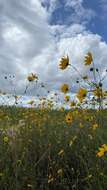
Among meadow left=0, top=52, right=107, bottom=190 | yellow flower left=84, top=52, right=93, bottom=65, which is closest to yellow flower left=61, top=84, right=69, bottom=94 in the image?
meadow left=0, top=52, right=107, bottom=190

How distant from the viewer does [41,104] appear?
8.84m

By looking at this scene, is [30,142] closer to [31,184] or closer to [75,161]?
[75,161]

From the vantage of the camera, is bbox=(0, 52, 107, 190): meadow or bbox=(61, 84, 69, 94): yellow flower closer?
bbox=(0, 52, 107, 190): meadow

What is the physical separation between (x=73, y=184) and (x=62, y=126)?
2.09 metres

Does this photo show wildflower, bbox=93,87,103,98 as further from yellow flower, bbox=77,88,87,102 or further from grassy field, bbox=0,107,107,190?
yellow flower, bbox=77,88,87,102

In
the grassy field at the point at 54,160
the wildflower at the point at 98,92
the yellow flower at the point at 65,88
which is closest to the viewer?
the grassy field at the point at 54,160

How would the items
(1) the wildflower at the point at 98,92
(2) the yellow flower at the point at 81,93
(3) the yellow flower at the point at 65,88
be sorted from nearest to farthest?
(1) the wildflower at the point at 98,92
(2) the yellow flower at the point at 81,93
(3) the yellow flower at the point at 65,88

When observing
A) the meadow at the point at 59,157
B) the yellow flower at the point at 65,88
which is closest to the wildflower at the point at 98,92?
the meadow at the point at 59,157

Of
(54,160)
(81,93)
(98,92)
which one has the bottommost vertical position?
(54,160)

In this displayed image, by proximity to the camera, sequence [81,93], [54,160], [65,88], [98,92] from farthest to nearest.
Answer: [65,88]
[81,93]
[54,160]
[98,92]

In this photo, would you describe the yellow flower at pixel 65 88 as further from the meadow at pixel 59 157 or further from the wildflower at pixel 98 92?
the wildflower at pixel 98 92


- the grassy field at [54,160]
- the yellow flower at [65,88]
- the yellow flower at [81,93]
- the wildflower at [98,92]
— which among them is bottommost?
the grassy field at [54,160]

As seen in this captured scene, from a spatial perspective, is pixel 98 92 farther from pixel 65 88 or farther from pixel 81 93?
pixel 65 88

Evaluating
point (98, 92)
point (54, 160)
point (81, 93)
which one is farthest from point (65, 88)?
point (98, 92)
